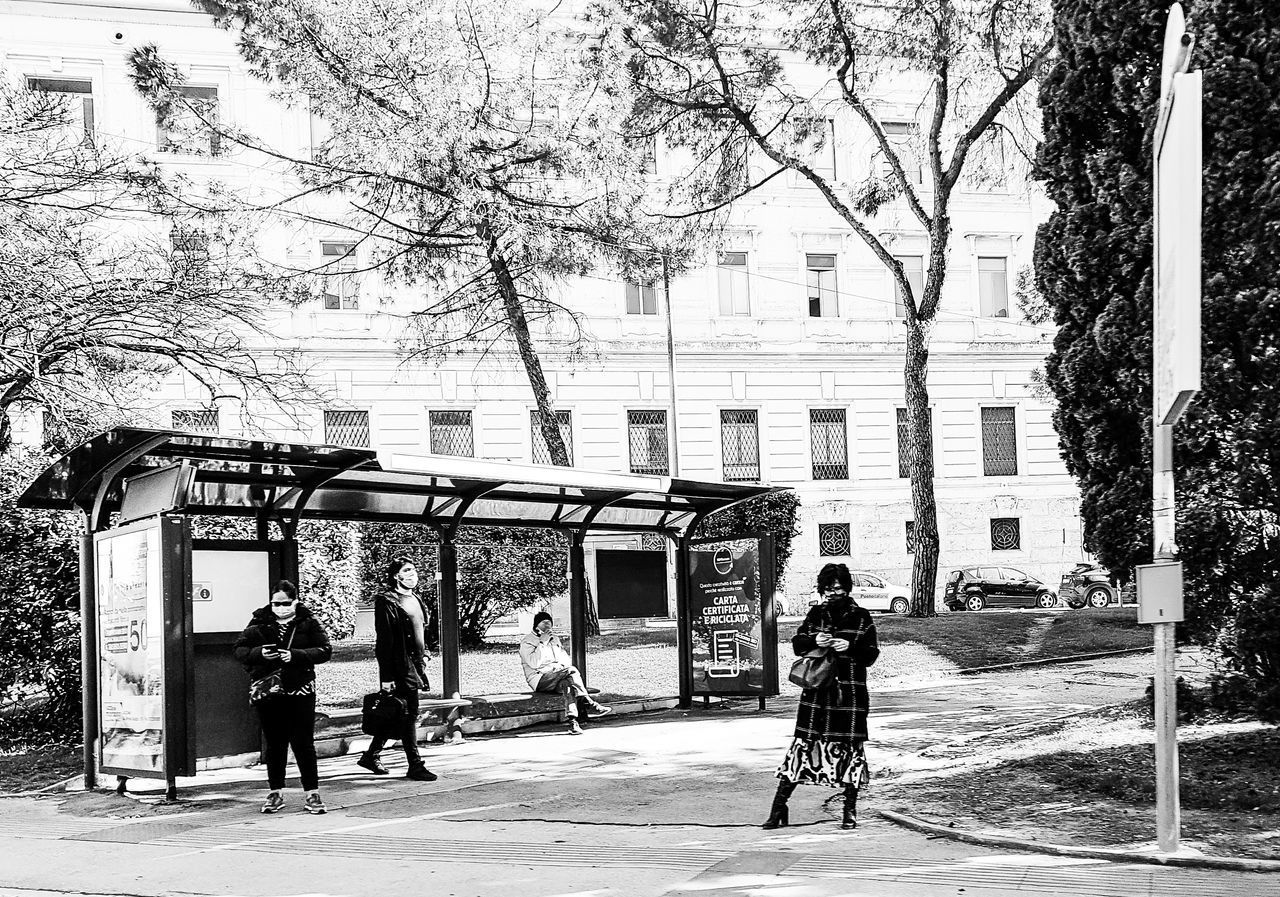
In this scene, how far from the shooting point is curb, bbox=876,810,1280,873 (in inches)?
272

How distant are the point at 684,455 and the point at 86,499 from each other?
→ 3030 cm

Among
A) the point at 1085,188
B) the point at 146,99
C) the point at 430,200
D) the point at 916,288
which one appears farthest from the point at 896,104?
the point at 1085,188

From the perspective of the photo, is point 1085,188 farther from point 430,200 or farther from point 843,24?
point 843,24

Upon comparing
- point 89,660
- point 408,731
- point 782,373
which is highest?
point 782,373

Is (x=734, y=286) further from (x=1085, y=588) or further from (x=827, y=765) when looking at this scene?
(x=827, y=765)

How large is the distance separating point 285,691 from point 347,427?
29.2m

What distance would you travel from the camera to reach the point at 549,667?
47.1ft

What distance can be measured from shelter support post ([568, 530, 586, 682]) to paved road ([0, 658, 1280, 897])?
170 cm

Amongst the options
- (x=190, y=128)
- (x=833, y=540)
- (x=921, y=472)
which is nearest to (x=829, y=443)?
(x=833, y=540)

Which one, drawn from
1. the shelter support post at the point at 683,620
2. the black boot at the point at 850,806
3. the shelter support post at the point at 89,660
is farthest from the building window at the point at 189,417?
the black boot at the point at 850,806

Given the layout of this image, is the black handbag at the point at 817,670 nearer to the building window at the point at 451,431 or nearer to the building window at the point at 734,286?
the building window at the point at 451,431

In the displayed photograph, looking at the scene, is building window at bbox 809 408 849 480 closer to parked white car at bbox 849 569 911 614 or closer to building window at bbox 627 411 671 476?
parked white car at bbox 849 569 911 614

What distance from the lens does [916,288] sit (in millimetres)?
42656

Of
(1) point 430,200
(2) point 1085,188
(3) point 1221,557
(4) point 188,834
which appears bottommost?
(4) point 188,834
